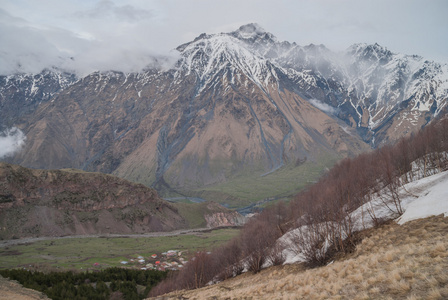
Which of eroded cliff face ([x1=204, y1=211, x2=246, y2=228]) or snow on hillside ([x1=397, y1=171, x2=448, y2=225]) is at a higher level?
snow on hillside ([x1=397, y1=171, x2=448, y2=225])

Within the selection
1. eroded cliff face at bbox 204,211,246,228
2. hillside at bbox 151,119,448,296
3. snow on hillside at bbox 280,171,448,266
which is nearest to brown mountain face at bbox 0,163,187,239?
eroded cliff face at bbox 204,211,246,228

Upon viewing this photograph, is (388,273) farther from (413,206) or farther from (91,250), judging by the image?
(91,250)

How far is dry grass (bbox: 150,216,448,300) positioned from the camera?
1351 centimetres

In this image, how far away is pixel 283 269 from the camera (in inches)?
1294

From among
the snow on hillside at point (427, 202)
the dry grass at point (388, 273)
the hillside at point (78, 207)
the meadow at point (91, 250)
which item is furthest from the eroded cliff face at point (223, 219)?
the dry grass at point (388, 273)

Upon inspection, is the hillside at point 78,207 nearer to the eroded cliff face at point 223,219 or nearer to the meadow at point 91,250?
the eroded cliff face at point 223,219

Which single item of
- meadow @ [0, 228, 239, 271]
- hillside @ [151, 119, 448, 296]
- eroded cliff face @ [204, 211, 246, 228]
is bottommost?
eroded cliff face @ [204, 211, 246, 228]

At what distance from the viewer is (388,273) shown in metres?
15.9

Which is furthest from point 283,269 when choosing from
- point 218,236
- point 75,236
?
point 75,236

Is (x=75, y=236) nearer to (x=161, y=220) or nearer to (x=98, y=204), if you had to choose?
(x=98, y=204)

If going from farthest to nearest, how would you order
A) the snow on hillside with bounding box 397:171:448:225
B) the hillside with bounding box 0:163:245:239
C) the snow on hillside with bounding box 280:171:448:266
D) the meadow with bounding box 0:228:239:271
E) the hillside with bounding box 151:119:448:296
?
the hillside with bounding box 0:163:245:239
the meadow with bounding box 0:228:239:271
the hillside with bounding box 151:119:448:296
the snow on hillside with bounding box 280:171:448:266
the snow on hillside with bounding box 397:171:448:225

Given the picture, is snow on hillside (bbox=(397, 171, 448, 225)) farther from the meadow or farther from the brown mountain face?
the brown mountain face

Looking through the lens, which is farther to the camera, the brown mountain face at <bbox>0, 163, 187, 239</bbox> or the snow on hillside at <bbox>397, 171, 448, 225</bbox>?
the brown mountain face at <bbox>0, 163, 187, 239</bbox>

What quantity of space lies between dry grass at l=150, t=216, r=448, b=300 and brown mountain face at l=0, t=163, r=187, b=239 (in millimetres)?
127080
